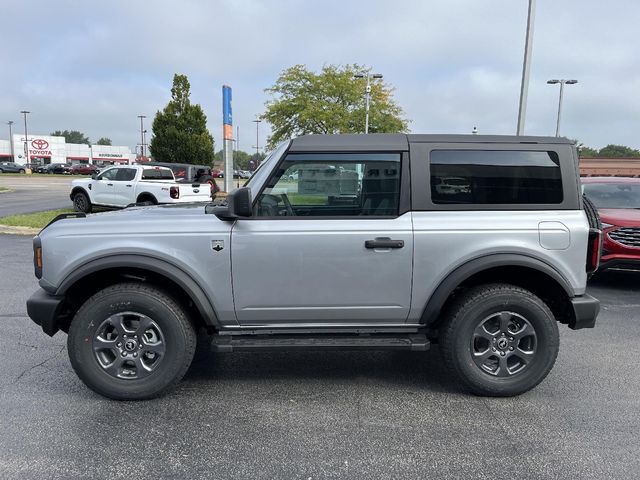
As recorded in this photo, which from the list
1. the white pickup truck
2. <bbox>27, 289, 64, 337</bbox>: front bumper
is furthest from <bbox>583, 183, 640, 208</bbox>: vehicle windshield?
the white pickup truck

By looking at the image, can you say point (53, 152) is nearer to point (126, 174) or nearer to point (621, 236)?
point (126, 174)

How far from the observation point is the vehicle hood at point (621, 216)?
667cm

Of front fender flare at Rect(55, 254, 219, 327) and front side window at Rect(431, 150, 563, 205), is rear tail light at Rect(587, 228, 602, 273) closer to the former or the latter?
front side window at Rect(431, 150, 563, 205)

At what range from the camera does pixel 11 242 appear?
1027cm

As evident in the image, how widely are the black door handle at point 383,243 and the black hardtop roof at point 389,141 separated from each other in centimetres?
69

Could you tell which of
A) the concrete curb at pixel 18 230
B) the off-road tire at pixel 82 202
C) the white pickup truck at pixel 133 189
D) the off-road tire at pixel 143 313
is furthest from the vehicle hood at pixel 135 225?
the off-road tire at pixel 82 202

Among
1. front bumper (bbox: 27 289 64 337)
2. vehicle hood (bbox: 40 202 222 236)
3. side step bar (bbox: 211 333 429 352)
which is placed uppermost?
vehicle hood (bbox: 40 202 222 236)

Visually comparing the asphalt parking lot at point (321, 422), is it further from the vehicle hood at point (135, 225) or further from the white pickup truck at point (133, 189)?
the white pickup truck at point (133, 189)

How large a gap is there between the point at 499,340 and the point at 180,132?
25033mm

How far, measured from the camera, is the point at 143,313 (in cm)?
340

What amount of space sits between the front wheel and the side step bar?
0.28 m

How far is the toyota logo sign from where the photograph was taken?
8362 cm

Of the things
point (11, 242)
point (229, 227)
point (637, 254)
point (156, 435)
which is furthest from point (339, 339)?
point (11, 242)

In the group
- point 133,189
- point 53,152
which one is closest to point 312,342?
point 133,189
